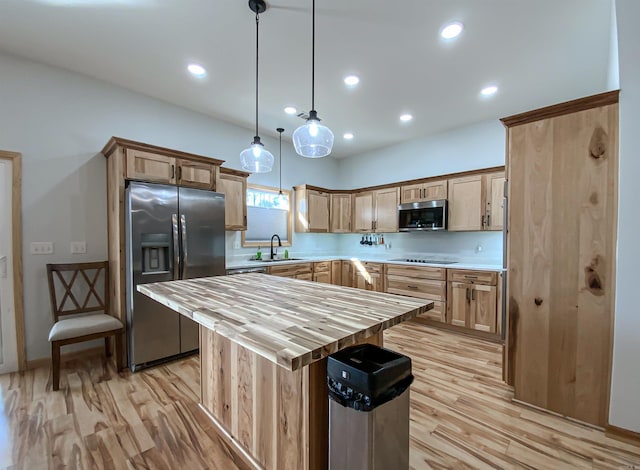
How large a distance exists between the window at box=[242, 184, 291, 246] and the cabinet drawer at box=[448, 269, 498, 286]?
2754mm

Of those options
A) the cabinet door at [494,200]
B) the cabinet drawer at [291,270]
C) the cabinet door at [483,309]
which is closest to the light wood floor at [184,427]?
the cabinet door at [483,309]

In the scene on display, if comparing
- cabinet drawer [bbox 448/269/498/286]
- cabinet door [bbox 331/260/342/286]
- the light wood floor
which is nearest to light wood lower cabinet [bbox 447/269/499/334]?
cabinet drawer [bbox 448/269/498/286]

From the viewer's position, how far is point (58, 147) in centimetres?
279

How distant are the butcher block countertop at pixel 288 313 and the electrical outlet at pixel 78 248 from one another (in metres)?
1.73

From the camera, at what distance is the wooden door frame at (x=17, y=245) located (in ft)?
8.42

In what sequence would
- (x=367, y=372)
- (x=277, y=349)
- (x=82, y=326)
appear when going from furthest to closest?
(x=82, y=326) < (x=367, y=372) < (x=277, y=349)

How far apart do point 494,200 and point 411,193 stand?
1188mm

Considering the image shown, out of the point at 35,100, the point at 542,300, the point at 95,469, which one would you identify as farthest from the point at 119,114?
the point at 542,300

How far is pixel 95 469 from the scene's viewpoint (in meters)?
1.51

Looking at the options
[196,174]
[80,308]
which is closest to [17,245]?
[80,308]

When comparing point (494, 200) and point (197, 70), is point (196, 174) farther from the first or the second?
point (494, 200)

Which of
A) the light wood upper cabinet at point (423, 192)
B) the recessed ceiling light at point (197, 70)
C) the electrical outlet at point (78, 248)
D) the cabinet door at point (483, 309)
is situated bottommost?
the cabinet door at point (483, 309)

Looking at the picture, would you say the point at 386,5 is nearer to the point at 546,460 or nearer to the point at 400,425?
the point at 400,425

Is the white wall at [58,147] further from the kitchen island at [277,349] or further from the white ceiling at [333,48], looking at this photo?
the kitchen island at [277,349]
